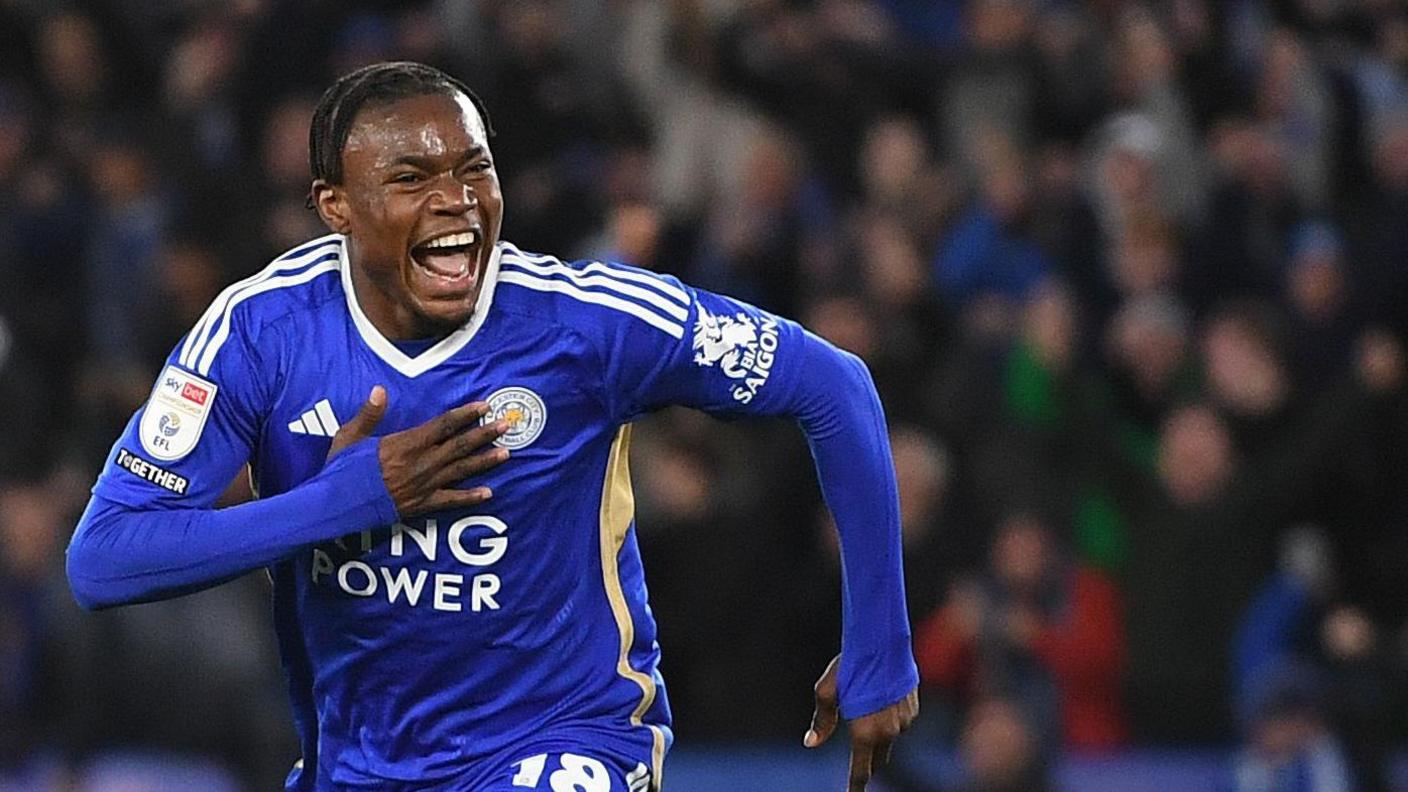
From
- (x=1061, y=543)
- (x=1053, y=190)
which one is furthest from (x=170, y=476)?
(x=1053, y=190)

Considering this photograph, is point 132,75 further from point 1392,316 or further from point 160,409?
point 160,409

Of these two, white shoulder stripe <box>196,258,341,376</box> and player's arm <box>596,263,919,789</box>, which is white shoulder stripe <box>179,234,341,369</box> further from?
player's arm <box>596,263,919,789</box>

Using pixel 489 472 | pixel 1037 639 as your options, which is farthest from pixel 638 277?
pixel 1037 639

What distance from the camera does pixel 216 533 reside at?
405 centimetres

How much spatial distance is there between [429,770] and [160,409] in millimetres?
798

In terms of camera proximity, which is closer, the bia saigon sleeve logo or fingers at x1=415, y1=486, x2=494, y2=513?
fingers at x1=415, y1=486, x2=494, y2=513

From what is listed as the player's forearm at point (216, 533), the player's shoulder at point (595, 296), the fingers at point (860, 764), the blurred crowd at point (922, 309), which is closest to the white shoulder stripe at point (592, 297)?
the player's shoulder at point (595, 296)

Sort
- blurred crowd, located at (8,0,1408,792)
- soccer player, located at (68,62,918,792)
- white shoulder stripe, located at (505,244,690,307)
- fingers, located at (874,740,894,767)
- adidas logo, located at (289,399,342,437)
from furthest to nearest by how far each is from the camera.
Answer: blurred crowd, located at (8,0,1408,792) < fingers, located at (874,740,894,767) < white shoulder stripe, located at (505,244,690,307) < adidas logo, located at (289,399,342,437) < soccer player, located at (68,62,918,792)

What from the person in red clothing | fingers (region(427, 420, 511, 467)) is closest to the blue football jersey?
fingers (region(427, 420, 511, 467))

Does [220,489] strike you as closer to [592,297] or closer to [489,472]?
[489,472]

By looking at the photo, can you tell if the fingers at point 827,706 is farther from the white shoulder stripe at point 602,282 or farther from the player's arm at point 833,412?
the white shoulder stripe at point 602,282

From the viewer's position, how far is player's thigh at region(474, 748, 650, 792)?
421 centimetres

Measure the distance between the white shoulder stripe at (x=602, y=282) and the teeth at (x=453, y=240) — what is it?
9.6 inches

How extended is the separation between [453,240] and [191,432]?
56cm
